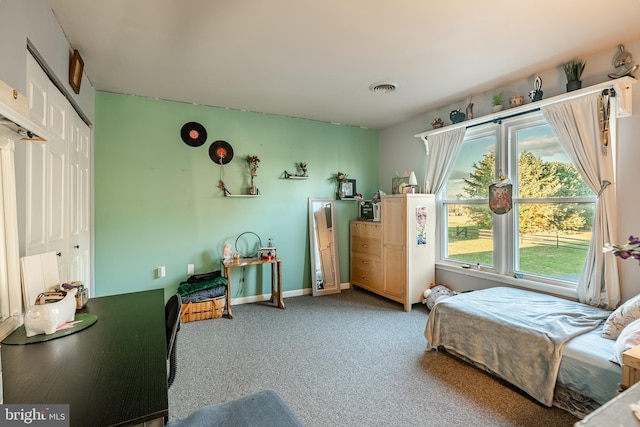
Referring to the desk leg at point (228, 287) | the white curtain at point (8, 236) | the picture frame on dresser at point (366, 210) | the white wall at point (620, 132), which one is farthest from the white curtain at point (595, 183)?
the white curtain at point (8, 236)

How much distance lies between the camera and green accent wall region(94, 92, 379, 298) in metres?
3.32

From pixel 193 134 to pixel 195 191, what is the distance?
692mm

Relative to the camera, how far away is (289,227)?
4270mm

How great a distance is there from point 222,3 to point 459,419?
2.94 meters

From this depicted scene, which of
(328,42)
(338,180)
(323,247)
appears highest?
(328,42)

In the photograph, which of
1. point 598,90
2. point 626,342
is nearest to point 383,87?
point 598,90

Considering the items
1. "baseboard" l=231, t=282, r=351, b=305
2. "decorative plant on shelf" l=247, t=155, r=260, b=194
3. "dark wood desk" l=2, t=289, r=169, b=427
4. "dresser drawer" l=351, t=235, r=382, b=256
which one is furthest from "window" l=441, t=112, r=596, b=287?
"dark wood desk" l=2, t=289, r=169, b=427

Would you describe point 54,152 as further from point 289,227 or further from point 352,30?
point 289,227

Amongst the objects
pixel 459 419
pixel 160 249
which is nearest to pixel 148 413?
pixel 459 419

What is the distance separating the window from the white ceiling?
0.62 m

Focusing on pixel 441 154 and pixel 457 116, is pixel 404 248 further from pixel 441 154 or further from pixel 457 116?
pixel 457 116

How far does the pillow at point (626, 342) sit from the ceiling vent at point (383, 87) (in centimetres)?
261

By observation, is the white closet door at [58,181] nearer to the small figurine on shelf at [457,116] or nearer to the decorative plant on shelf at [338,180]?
the decorative plant on shelf at [338,180]

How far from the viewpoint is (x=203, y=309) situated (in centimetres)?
338
